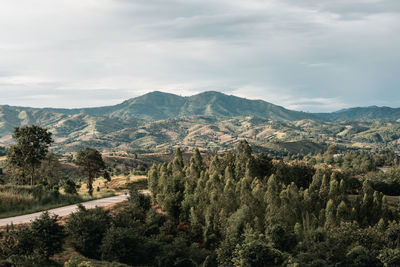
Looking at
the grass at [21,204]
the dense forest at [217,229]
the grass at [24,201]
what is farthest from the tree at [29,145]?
the dense forest at [217,229]

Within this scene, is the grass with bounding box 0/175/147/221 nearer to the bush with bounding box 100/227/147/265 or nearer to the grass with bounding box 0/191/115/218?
the grass with bounding box 0/191/115/218

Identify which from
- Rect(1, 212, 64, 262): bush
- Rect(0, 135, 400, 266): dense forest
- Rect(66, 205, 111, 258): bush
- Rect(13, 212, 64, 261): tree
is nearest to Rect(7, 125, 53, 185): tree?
Rect(0, 135, 400, 266): dense forest

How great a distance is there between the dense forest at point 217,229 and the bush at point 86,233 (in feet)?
0.27

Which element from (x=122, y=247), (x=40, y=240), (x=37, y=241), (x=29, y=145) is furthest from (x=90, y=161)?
(x=37, y=241)

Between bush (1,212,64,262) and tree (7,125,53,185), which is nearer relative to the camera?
bush (1,212,64,262)

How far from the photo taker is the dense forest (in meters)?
24.8

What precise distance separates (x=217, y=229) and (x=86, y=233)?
56.6 feet

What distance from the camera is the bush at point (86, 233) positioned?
25.7 metres

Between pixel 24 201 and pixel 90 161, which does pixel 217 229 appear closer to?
pixel 24 201

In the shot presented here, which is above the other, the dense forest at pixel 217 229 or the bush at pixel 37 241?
the bush at pixel 37 241

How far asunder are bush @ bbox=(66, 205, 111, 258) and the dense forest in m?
0.08

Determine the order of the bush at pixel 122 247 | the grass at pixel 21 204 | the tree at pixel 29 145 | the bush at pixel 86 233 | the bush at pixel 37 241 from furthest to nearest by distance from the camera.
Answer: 1. the tree at pixel 29 145
2. the grass at pixel 21 204
3. the bush at pixel 86 233
4. the bush at pixel 122 247
5. the bush at pixel 37 241

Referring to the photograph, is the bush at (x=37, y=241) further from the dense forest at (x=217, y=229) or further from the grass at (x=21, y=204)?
the grass at (x=21, y=204)

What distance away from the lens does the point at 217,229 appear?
1499 inches
